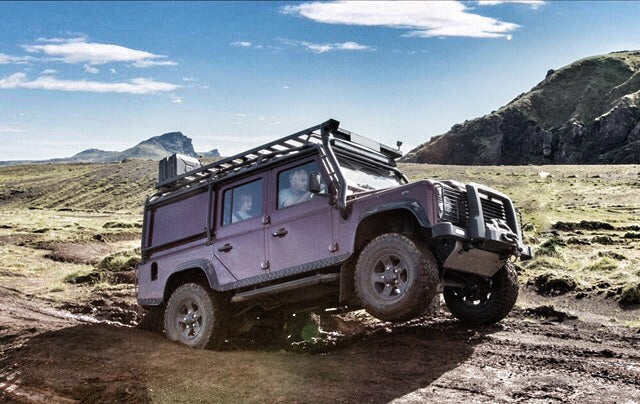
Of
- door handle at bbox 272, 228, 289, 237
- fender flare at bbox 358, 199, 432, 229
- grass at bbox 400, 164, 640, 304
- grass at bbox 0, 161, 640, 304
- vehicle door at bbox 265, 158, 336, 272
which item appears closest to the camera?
fender flare at bbox 358, 199, 432, 229

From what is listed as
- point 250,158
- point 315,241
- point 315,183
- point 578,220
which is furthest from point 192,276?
point 578,220

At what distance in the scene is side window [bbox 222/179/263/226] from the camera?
8.48m

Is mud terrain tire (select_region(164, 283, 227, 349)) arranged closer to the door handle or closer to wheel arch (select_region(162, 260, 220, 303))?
wheel arch (select_region(162, 260, 220, 303))

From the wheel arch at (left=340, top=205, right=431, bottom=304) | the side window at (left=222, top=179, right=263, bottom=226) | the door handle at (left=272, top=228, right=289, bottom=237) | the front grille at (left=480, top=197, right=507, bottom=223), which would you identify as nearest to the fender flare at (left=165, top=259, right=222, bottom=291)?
the side window at (left=222, top=179, right=263, bottom=226)

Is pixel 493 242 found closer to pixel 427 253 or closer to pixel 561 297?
pixel 427 253

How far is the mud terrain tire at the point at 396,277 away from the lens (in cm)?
650

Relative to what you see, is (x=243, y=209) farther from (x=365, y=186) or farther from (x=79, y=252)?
(x=79, y=252)

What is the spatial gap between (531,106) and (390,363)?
158571mm

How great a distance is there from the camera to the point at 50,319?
11.0 metres

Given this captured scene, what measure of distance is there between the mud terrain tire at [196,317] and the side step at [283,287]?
0.41 meters

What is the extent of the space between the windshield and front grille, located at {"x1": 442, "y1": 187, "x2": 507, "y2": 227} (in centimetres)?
129

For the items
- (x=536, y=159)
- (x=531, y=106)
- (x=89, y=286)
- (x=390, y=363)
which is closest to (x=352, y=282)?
(x=390, y=363)

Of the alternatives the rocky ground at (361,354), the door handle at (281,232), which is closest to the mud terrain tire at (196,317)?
the rocky ground at (361,354)

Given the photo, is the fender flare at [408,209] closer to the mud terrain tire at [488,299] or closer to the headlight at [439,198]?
the headlight at [439,198]
